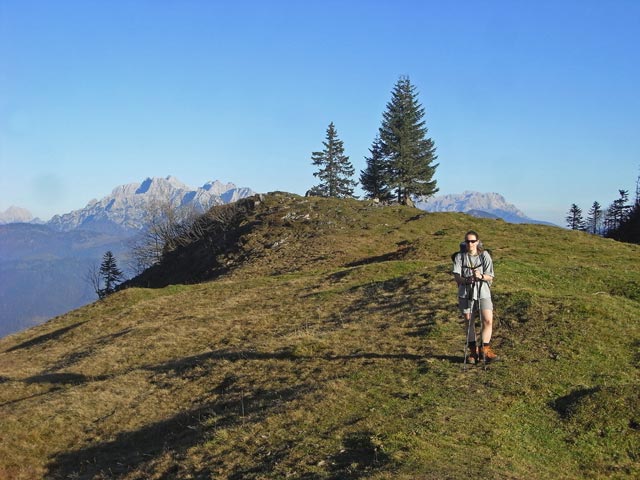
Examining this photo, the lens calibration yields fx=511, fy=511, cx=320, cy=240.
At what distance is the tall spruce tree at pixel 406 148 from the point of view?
6419 centimetres

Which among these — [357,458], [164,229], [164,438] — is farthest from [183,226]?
[357,458]

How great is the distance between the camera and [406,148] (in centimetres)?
6394

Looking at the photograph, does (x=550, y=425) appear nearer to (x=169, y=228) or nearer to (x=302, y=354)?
(x=302, y=354)

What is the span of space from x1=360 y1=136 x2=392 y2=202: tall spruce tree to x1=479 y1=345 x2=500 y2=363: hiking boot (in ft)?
175

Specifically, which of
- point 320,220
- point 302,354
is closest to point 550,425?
point 302,354

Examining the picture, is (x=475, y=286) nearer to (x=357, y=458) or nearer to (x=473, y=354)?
(x=473, y=354)

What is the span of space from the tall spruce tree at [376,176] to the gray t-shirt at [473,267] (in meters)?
53.0

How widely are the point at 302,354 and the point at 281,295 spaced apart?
10880 millimetres

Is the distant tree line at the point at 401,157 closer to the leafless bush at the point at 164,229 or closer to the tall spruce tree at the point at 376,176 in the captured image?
the tall spruce tree at the point at 376,176

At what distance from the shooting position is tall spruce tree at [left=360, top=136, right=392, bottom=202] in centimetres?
6538

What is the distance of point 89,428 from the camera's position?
12828mm

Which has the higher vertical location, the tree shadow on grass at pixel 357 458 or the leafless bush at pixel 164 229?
the leafless bush at pixel 164 229

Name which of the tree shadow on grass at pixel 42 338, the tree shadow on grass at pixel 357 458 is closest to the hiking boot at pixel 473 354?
the tree shadow on grass at pixel 357 458

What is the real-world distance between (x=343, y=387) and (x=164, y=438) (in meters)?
4.13
